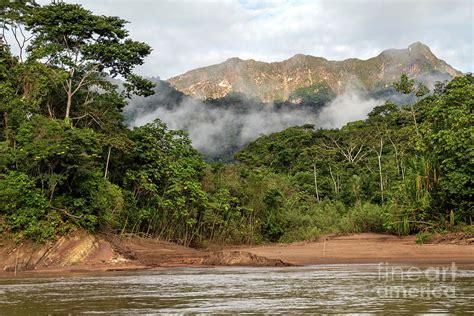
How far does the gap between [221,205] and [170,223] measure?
3.79 metres

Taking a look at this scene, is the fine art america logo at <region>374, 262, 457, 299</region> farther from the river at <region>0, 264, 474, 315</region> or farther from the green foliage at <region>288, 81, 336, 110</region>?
the green foliage at <region>288, 81, 336, 110</region>

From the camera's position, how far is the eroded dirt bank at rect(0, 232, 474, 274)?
2439 cm

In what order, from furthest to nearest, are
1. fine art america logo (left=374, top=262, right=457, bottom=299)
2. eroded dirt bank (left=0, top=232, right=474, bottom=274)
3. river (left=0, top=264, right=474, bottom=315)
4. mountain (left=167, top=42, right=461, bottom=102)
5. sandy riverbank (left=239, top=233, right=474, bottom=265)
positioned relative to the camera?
1. mountain (left=167, top=42, right=461, bottom=102)
2. sandy riverbank (left=239, top=233, right=474, bottom=265)
3. eroded dirt bank (left=0, top=232, right=474, bottom=274)
4. fine art america logo (left=374, top=262, right=457, bottom=299)
5. river (left=0, top=264, right=474, bottom=315)

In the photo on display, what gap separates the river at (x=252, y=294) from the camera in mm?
10781

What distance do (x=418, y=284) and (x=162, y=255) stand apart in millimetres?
16837

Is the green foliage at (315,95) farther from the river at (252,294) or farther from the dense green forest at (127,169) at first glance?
the river at (252,294)

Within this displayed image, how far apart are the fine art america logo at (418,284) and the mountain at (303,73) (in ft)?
295

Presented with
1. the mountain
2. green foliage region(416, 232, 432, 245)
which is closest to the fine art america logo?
green foliage region(416, 232, 432, 245)

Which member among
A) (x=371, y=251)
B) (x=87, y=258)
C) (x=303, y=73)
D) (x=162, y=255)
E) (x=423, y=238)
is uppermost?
(x=303, y=73)

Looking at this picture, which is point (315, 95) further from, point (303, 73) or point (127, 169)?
point (127, 169)

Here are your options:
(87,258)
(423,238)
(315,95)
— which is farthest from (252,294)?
(315,95)

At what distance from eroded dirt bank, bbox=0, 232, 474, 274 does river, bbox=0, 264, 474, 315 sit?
6.26 metres

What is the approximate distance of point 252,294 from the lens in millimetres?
13414

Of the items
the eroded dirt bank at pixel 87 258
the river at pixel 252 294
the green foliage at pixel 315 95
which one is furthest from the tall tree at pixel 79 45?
the green foliage at pixel 315 95
